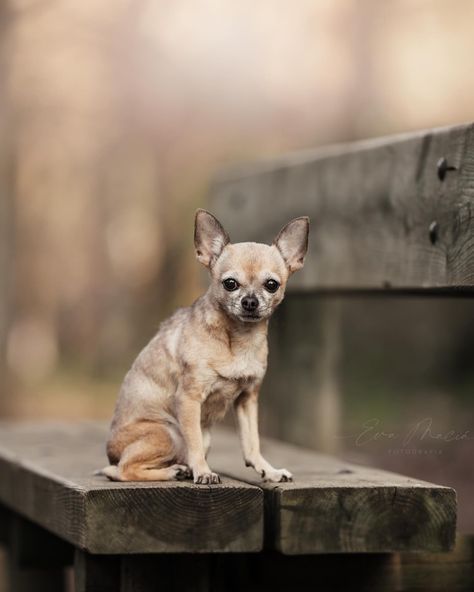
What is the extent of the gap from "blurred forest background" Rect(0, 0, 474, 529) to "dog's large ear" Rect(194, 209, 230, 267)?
749 cm

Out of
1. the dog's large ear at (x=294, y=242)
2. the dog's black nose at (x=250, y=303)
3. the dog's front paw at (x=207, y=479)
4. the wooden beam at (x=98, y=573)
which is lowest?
the wooden beam at (x=98, y=573)

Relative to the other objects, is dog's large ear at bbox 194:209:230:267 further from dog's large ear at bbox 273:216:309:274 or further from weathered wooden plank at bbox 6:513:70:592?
weathered wooden plank at bbox 6:513:70:592

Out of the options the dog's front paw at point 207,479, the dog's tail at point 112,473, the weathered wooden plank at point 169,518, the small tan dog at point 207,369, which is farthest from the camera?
the dog's tail at point 112,473

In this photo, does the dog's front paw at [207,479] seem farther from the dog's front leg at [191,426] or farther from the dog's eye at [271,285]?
the dog's eye at [271,285]

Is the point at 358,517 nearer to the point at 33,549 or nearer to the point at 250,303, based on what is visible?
the point at 250,303

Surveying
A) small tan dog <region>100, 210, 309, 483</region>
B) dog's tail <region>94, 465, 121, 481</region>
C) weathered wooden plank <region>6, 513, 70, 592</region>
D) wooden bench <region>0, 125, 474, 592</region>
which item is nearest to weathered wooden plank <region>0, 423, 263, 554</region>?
wooden bench <region>0, 125, 474, 592</region>

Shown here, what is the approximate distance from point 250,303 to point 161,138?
53.1 feet

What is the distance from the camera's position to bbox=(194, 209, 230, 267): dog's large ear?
4562mm

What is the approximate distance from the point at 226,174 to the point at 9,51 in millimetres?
9704

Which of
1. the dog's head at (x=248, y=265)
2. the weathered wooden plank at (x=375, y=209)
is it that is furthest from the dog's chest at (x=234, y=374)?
the weathered wooden plank at (x=375, y=209)

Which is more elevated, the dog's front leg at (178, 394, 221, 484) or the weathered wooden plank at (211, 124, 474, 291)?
the weathered wooden plank at (211, 124, 474, 291)

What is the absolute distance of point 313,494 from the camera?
168 inches

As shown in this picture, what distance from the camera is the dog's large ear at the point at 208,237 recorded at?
15.0 ft

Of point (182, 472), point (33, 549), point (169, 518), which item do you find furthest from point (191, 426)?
point (33, 549)
